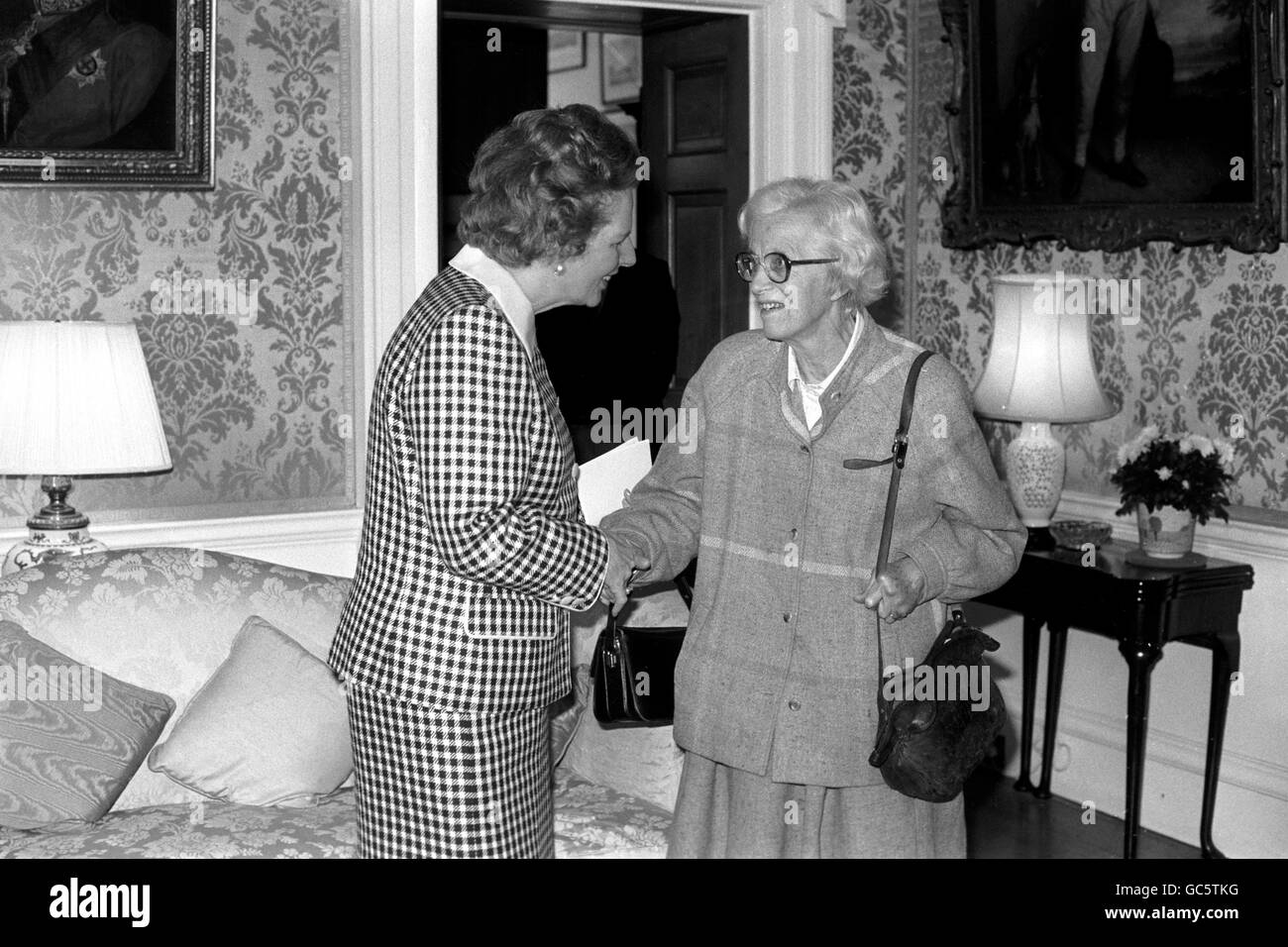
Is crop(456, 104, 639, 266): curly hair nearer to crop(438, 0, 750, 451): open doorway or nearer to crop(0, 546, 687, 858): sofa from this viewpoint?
crop(0, 546, 687, 858): sofa

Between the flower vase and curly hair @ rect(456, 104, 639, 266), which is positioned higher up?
curly hair @ rect(456, 104, 639, 266)

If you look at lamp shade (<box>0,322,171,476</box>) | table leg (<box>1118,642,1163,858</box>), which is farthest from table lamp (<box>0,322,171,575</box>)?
table leg (<box>1118,642,1163,858</box>)

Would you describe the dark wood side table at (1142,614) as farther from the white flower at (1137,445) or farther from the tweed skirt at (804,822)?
the tweed skirt at (804,822)

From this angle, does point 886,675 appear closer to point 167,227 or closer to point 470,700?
point 470,700

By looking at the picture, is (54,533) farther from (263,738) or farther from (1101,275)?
(1101,275)

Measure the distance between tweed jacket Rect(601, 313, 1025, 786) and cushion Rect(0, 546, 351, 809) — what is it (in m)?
1.61

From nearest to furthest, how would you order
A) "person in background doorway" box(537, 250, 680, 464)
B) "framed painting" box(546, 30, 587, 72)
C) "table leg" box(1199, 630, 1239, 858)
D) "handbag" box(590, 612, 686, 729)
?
1. "handbag" box(590, 612, 686, 729)
2. "table leg" box(1199, 630, 1239, 858)
3. "person in background doorway" box(537, 250, 680, 464)
4. "framed painting" box(546, 30, 587, 72)

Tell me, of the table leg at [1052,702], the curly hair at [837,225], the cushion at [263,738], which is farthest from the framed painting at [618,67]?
the curly hair at [837,225]

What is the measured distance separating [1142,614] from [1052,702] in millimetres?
869

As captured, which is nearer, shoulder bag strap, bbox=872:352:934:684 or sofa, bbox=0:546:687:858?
shoulder bag strap, bbox=872:352:934:684

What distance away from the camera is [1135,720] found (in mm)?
4137

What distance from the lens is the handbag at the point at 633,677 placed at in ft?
8.14

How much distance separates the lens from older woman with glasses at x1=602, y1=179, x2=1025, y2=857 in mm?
2221
